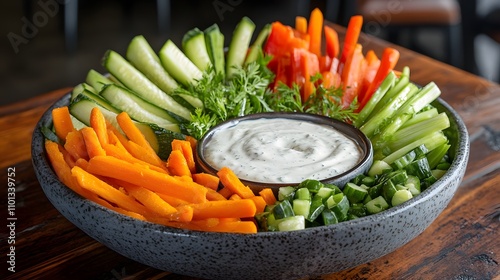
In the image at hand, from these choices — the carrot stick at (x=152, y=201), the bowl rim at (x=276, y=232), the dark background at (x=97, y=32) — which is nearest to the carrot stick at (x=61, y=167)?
the bowl rim at (x=276, y=232)

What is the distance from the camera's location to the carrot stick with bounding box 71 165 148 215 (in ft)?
5.38

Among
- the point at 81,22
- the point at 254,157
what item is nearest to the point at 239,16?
the point at 81,22

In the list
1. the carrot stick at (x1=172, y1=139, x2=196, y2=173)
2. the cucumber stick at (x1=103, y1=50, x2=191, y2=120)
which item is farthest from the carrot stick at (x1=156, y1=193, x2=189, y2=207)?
the cucumber stick at (x1=103, y1=50, x2=191, y2=120)

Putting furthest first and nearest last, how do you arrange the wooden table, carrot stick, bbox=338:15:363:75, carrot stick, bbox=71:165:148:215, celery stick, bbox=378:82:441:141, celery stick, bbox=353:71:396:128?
1. carrot stick, bbox=338:15:363:75
2. celery stick, bbox=353:71:396:128
3. celery stick, bbox=378:82:441:141
4. the wooden table
5. carrot stick, bbox=71:165:148:215

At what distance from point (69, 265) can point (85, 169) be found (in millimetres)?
252

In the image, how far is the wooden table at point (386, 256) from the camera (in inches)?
68.8

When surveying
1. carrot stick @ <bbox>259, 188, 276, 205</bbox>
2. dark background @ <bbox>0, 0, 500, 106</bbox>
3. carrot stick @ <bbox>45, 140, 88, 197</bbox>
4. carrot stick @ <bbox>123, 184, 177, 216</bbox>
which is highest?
carrot stick @ <bbox>45, 140, 88, 197</bbox>

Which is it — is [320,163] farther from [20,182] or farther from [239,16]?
[239,16]

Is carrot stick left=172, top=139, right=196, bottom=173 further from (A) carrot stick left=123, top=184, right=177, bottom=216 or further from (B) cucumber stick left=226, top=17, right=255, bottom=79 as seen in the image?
(B) cucumber stick left=226, top=17, right=255, bottom=79

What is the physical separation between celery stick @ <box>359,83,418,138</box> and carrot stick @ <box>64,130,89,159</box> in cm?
87

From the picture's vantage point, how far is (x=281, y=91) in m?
2.39

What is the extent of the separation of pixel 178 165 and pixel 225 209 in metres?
0.25

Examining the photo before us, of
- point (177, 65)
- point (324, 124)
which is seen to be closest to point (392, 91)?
point (324, 124)

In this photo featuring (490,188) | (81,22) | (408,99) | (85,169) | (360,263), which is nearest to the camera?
(360,263)
